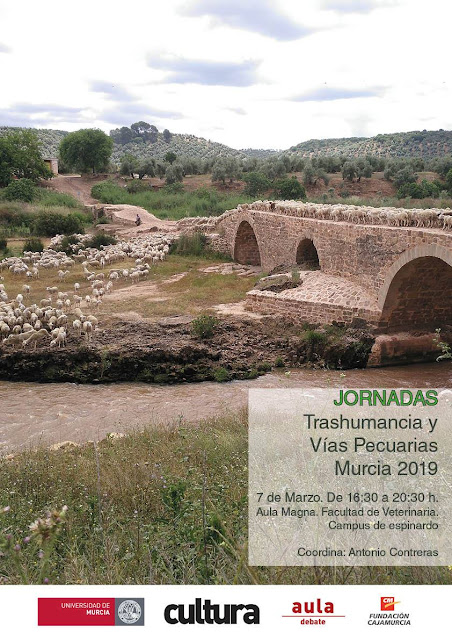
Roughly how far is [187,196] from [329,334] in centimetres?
2537

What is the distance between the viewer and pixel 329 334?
13930 mm

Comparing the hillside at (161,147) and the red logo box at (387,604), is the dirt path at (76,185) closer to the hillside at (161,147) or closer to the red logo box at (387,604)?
the red logo box at (387,604)

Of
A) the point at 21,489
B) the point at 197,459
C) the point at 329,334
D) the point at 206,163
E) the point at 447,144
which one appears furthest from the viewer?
the point at 447,144

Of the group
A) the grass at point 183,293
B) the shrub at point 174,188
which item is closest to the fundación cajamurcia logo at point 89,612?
the grass at point 183,293

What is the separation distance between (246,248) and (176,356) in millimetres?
11546

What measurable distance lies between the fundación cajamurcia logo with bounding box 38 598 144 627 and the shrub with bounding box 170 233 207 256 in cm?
2152

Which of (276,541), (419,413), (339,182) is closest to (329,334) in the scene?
(419,413)

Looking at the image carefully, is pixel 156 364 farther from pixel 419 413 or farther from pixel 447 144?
pixel 447 144

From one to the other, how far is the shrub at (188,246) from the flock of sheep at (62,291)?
1.23 feet

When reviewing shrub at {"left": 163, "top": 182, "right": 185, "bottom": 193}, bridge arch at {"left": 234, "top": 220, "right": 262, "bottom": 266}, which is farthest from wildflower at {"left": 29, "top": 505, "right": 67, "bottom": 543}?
shrub at {"left": 163, "top": 182, "right": 185, "bottom": 193}

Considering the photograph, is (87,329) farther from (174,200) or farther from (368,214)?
(174,200)

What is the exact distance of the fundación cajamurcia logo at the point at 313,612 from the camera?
2727 mm

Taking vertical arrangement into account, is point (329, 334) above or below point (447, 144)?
below

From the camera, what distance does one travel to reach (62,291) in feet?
59.9
